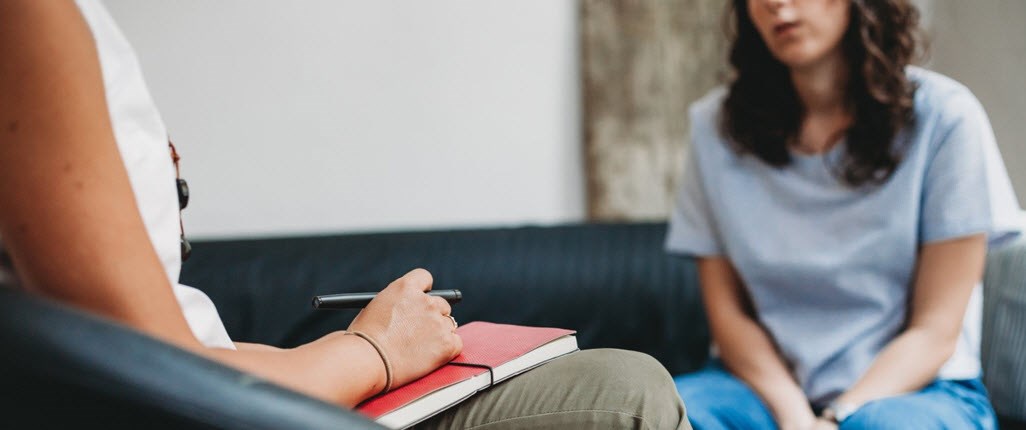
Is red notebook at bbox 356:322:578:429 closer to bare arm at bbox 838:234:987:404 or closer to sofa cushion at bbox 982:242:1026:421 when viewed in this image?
bare arm at bbox 838:234:987:404

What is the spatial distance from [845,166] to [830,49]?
0.19 meters

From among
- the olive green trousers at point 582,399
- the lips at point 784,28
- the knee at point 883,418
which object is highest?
the lips at point 784,28

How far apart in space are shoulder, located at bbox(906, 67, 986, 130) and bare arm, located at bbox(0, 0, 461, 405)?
3.79 ft

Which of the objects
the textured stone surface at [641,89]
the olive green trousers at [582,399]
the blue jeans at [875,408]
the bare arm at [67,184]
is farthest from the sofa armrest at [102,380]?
the textured stone surface at [641,89]

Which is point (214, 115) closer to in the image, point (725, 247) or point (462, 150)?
point (462, 150)

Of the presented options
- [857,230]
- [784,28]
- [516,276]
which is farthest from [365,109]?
[857,230]

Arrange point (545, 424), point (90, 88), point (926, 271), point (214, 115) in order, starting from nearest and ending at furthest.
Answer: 1. point (90, 88)
2. point (545, 424)
3. point (926, 271)
4. point (214, 115)

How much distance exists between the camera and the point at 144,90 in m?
0.65

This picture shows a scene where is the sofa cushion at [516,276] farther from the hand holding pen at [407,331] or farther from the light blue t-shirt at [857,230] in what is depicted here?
the hand holding pen at [407,331]

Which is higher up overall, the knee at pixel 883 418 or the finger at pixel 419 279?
the finger at pixel 419 279

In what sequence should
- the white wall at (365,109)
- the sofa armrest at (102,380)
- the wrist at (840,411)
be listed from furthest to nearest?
the white wall at (365,109)
the wrist at (840,411)
the sofa armrest at (102,380)

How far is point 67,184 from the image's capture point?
558 mm

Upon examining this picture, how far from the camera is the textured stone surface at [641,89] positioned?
2.29 m

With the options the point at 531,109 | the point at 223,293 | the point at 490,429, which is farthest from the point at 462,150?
the point at 490,429
